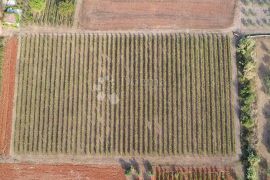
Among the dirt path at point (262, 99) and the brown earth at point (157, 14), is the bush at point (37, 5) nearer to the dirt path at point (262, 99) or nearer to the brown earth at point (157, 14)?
the brown earth at point (157, 14)

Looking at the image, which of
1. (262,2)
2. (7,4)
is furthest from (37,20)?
(262,2)

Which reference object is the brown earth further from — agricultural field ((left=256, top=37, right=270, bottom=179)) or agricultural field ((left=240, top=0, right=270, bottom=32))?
agricultural field ((left=256, top=37, right=270, bottom=179))

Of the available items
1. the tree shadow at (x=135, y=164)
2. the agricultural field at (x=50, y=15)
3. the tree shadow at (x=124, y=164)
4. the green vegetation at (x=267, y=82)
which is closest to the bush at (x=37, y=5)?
the agricultural field at (x=50, y=15)

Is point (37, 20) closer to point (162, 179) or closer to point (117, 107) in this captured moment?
point (117, 107)

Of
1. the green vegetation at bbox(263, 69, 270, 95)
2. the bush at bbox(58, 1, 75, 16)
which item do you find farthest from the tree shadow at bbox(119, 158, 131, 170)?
the bush at bbox(58, 1, 75, 16)

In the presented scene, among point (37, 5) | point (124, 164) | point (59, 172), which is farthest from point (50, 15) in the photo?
point (124, 164)

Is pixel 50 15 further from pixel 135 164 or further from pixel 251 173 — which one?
pixel 251 173

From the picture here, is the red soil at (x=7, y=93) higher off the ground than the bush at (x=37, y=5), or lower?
lower
